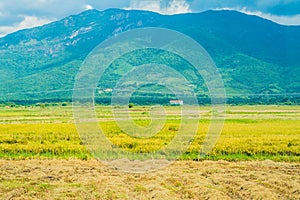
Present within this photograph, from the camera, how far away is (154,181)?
35.3ft

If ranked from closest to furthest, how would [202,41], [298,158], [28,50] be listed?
[298,158] → [202,41] → [28,50]

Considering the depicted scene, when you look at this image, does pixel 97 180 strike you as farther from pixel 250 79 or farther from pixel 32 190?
pixel 250 79

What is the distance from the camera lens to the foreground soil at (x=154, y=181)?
9.39 m

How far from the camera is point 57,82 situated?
12175 cm

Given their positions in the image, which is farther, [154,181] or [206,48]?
[206,48]

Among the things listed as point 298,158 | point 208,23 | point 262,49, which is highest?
point 208,23

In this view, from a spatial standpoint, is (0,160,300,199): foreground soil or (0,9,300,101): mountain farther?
(0,9,300,101): mountain

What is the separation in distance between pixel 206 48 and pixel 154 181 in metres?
142

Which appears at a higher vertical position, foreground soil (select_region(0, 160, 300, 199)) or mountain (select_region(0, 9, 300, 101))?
mountain (select_region(0, 9, 300, 101))

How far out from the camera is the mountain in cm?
12081

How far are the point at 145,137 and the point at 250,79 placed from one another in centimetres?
11308

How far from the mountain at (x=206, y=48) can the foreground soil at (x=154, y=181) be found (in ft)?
301

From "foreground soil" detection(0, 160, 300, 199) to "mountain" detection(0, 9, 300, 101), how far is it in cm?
9164

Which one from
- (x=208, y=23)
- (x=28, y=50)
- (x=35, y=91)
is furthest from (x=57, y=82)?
(x=208, y=23)
